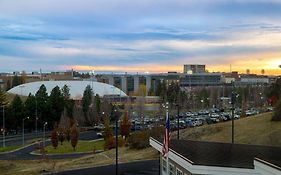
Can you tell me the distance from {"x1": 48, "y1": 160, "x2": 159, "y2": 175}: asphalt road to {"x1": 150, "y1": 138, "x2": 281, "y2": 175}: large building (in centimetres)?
851

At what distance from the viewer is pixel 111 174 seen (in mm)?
30844

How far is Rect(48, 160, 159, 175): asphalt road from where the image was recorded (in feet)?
99.4

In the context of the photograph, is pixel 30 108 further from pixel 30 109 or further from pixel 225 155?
pixel 225 155

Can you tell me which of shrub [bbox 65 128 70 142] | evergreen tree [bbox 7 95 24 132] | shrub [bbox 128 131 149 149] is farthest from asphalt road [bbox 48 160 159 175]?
evergreen tree [bbox 7 95 24 132]

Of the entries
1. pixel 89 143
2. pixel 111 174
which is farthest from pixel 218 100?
→ pixel 111 174

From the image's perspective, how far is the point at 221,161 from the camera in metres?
16.3

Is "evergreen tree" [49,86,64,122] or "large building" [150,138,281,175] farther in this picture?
"evergreen tree" [49,86,64,122]

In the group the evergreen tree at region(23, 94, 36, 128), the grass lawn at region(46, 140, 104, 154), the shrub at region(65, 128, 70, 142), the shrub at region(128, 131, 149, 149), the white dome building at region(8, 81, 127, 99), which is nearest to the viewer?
the shrub at region(128, 131, 149, 149)

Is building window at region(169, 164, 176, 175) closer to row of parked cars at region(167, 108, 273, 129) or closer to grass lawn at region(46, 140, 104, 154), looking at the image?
grass lawn at region(46, 140, 104, 154)

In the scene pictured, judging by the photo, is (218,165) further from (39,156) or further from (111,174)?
(39,156)

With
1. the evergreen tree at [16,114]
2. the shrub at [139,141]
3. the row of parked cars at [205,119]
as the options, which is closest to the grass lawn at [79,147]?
the row of parked cars at [205,119]

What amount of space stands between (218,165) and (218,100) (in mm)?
108168

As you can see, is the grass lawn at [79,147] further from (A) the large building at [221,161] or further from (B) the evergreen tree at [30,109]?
(A) the large building at [221,161]

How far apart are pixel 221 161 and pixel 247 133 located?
27805mm
